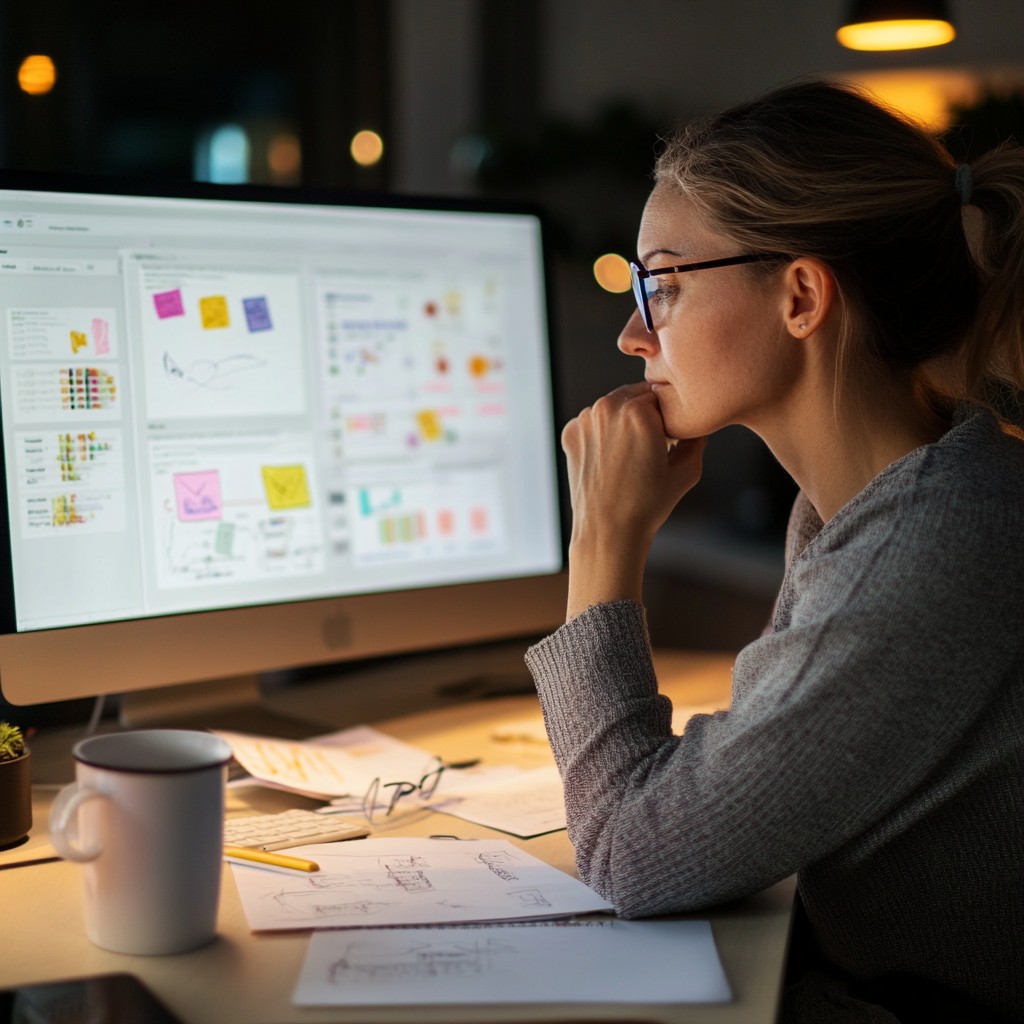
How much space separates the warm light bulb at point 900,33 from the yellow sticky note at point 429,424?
1173 millimetres

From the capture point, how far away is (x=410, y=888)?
0.86 metres

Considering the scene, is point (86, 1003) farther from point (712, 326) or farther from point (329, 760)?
point (712, 326)

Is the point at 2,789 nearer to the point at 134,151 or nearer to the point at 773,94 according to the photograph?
the point at 773,94

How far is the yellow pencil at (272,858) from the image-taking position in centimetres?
89

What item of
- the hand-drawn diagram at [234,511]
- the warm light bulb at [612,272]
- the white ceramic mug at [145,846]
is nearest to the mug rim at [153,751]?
the white ceramic mug at [145,846]

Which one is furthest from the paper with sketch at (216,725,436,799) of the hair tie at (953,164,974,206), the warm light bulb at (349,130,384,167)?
the warm light bulb at (349,130,384,167)

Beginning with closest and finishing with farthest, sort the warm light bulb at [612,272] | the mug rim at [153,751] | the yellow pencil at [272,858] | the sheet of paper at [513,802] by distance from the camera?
the mug rim at [153,751], the yellow pencil at [272,858], the sheet of paper at [513,802], the warm light bulb at [612,272]

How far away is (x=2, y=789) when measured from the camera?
3.10 ft

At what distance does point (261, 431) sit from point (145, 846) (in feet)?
1.82

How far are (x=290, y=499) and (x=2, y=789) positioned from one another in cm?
40

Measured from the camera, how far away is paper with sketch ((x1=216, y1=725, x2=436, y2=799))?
108 cm

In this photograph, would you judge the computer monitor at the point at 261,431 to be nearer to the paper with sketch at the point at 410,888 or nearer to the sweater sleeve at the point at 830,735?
the paper with sketch at the point at 410,888

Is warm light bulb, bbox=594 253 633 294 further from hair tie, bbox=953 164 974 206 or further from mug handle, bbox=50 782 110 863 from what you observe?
mug handle, bbox=50 782 110 863

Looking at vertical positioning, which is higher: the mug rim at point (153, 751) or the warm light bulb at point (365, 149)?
the warm light bulb at point (365, 149)
